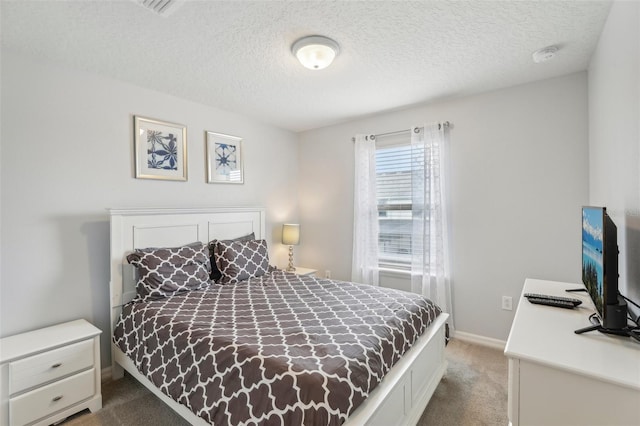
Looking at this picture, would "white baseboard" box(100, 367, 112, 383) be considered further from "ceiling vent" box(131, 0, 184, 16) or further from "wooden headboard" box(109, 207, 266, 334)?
"ceiling vent" box(131, 0, 184, 16)

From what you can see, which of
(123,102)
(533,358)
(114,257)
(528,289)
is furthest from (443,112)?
(114,257)

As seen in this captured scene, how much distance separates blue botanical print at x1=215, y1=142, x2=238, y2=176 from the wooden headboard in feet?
1.52

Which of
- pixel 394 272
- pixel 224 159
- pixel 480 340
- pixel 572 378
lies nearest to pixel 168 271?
pixel 224 159

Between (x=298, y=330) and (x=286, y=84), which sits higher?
(x=286, y=84)

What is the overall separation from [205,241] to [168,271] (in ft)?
2.19

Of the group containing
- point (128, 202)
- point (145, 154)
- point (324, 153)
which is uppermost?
point (324, 153)

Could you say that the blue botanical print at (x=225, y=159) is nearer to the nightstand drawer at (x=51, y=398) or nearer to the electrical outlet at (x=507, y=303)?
the nightstand drawer at (x=51, y=398)

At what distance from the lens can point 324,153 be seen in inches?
159

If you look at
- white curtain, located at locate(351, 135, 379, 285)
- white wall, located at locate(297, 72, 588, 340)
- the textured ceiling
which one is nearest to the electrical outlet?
white wall, located at locate(297, 72, 588, 340)

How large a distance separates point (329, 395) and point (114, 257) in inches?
81.0

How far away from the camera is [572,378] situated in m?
1.04

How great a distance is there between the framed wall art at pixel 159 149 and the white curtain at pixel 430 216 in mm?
2446

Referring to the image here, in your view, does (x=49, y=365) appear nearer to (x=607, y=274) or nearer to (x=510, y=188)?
(x=607, y=274)

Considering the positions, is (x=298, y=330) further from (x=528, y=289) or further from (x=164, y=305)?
(x=528, y=289)
